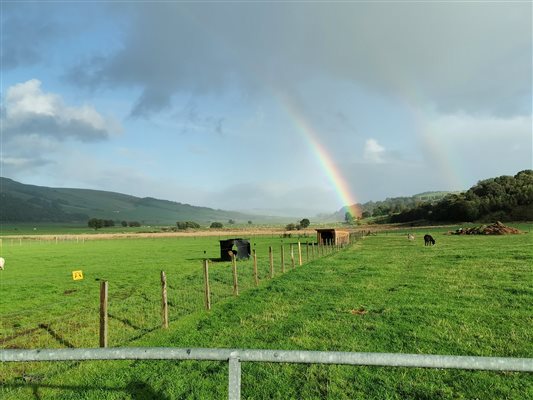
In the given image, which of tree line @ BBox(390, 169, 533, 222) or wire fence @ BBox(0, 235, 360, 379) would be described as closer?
wire fence @ BBox(0, 235, 360, 379)

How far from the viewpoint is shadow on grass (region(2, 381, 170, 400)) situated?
7027mm

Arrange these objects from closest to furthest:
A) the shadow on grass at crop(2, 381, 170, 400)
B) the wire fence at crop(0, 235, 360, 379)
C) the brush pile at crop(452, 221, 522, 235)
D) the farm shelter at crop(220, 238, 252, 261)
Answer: the shadow on grass at crop(2, 381, 170, 400) → the wire fence at crop(0, 235, 360, 379) → the farm shelter at crop(220, 238, 252, 261) → the brush pile at crop(452, 221, 522, 235)

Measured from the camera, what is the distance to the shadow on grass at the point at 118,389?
703 cm

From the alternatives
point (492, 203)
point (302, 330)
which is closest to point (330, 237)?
point (302, 330)

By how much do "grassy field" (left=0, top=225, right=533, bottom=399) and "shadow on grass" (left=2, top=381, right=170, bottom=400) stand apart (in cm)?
3

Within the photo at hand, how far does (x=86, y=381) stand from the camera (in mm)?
7945

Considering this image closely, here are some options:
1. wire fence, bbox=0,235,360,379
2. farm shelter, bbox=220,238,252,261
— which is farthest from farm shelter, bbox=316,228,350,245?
wire fence, bbox=0,235,360,379

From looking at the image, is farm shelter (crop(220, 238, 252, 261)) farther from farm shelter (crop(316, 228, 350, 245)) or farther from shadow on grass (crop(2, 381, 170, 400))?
shadow on grass (crop(2, 381, 170, 400))

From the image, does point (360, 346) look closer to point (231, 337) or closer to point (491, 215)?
point (231, 337)

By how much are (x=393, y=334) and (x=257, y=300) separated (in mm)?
6301

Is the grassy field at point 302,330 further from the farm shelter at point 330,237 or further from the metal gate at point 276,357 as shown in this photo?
the farm shelter at point 330,237

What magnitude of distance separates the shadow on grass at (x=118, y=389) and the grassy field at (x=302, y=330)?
1.2 inches

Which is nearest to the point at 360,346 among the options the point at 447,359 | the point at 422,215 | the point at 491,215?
the point at 447,359

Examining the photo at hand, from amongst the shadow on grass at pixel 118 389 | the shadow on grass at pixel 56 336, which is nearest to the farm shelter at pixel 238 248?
the shadow on grass at pixel 56 336
